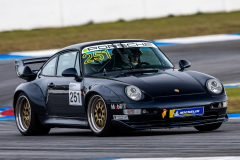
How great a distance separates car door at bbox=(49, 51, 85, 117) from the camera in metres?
7.19

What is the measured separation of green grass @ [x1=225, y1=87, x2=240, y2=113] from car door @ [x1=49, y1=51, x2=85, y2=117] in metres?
3.05

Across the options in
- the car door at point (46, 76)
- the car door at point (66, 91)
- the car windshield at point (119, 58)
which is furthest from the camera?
the car door at point (46, 76)

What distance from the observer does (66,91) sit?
7418 mm

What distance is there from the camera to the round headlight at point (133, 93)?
643 centimetres

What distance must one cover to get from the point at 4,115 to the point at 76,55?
366cm

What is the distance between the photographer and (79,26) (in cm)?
2514

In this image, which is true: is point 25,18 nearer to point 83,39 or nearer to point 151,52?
point 83,39

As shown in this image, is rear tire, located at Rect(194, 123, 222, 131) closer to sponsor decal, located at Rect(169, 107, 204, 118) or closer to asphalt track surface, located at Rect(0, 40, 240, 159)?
asphalt track surface, located at Rect(0, 40, 240, 159)

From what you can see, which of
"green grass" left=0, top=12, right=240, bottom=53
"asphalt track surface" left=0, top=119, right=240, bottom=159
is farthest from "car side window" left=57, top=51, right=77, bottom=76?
"green grass" left=0, top=12, right=240, bottom=53

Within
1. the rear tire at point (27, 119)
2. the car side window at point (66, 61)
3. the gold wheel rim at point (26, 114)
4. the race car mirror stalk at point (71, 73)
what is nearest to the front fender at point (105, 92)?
the race car mirror stalk at point (71, 73)

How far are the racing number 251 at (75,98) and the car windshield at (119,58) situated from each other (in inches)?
13.6

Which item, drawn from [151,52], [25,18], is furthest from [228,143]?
[25,18]

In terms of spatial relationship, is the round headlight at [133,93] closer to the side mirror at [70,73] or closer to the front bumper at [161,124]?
the front bumper at [161,124]

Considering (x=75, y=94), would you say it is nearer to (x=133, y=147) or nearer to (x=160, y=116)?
(x=160, y=116)
